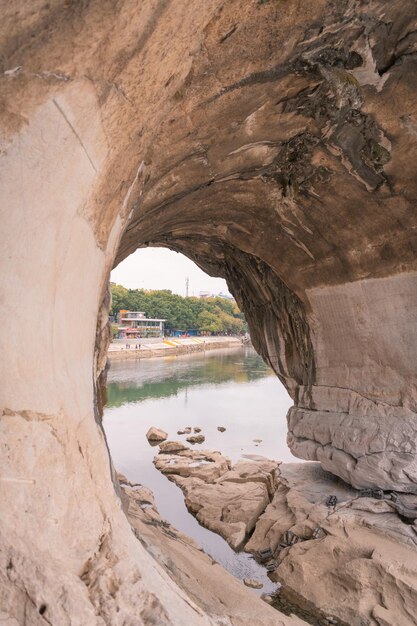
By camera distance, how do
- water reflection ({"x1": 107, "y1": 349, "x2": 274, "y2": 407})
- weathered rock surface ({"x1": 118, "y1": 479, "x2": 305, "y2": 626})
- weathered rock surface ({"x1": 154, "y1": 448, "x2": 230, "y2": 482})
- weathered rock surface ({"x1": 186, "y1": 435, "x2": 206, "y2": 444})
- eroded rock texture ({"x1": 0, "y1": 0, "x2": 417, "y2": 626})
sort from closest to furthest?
1. eroded rock texture ({"x1": 0, "y1": 0, "x2": 417, "y2": 626})
2. weathered rock surface ({"x1": 118, "y1": 479, "x2": 305, "y2": 626})
3. weathered rock surface ({"x1": 154, "y1": 448, "x2": 230, "y2": 482})
4. weathered rock surface ({"x1": 186, "y1": 435, "x2": 206, "y2": 444})
5. water reflection ({"x1": 107, "y1": 349, "x2": 274, "y2": 407})

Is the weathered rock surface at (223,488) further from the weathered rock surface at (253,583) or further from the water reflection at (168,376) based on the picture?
the water reflection at (168,376)

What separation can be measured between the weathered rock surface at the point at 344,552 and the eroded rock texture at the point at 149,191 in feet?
1.94

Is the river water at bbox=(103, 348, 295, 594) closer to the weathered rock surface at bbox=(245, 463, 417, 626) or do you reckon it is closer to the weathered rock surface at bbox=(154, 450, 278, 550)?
the weathered rock surface at bbox=(154, 450, 278, 550)

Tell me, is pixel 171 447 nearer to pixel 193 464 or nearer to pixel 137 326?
pixel 193 464

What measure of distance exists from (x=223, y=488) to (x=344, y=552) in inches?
148

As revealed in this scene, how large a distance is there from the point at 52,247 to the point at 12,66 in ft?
2.71

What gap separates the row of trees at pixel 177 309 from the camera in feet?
146

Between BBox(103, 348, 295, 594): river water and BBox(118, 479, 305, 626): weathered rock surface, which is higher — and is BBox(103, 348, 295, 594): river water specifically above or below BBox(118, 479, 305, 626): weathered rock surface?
below

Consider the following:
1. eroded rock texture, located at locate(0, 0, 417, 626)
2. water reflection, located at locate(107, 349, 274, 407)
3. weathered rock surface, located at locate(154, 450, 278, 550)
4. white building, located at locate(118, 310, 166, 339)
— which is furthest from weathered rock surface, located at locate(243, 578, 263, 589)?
white building, located at locate(118, 310, 166, 339)

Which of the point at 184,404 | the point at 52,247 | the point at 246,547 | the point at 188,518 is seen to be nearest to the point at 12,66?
the point at 52,247

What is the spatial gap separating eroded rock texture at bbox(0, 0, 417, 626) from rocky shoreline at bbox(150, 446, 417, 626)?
63 centimetres

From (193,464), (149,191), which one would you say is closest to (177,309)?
(193,464)

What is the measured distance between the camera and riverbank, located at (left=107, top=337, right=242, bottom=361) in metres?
35.3

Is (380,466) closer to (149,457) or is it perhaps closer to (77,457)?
(77,457)
